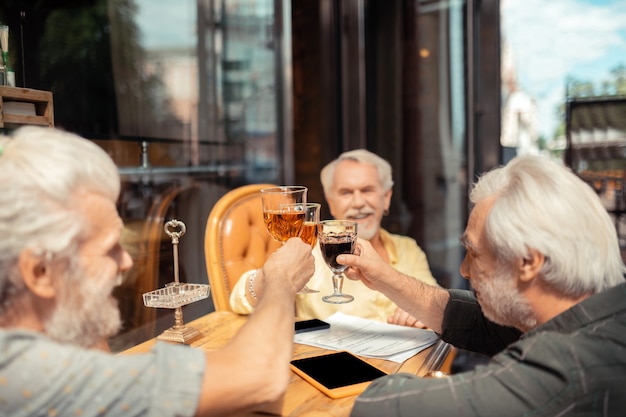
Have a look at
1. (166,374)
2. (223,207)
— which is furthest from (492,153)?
(166,374)

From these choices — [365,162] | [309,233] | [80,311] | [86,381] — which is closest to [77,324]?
[80,311]

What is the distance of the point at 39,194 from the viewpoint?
0.83 metres

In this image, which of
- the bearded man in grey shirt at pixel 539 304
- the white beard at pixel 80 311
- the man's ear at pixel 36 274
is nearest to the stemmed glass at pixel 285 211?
the bearded man in grey shirt at pixel 539 304

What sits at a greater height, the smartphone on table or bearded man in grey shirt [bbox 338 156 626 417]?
bearded man in grey shirt [bbox 338 156 626 417]

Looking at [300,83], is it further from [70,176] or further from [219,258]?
[70,176]

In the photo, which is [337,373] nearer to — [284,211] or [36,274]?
[284,211]

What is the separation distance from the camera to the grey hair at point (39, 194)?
2.67ft

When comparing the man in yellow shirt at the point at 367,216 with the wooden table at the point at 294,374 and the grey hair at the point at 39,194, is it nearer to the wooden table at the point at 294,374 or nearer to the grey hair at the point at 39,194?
the wooden table at the point at 294,374

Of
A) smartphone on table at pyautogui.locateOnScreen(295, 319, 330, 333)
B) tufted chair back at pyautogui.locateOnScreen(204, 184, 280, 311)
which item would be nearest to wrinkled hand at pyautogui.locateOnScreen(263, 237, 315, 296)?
smartphone on table at pyautogui.locateOnScreen(295, 319, 330, 333)

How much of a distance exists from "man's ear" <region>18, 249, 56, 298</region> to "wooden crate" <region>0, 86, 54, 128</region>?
1.11m

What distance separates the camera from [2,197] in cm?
81

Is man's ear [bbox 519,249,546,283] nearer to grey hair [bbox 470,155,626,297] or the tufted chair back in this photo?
grey hair [bbox 470,155,626,297]

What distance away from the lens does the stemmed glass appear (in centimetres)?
146

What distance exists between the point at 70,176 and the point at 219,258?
1255 millimetres
